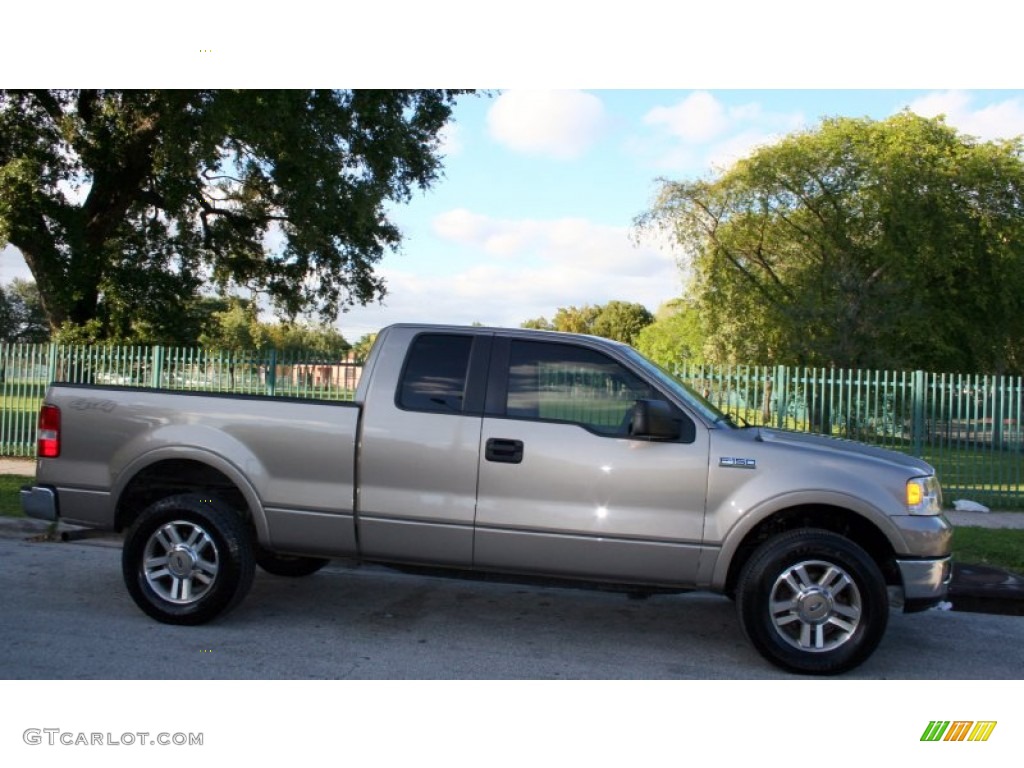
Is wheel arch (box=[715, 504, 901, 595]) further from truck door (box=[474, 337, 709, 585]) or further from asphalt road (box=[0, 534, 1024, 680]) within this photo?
asphalt road (box=[0, 534, 1024, 680])

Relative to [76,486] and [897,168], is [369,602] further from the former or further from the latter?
[897,168]

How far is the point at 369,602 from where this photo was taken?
655 cm

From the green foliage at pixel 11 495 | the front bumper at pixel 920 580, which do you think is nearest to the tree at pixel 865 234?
the green foliage at pixel 11 495

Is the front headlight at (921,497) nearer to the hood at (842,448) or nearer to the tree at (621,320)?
the hood at (842,448)

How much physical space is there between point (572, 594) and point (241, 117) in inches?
512

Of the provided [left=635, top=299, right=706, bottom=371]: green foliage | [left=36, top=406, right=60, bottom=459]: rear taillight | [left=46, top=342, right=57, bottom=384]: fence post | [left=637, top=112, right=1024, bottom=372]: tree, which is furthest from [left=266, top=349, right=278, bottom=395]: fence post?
[left=635, top=299, right=706, bottom=371]: green foliage

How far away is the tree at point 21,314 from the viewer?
57688 mm

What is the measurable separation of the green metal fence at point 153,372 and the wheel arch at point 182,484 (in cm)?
813

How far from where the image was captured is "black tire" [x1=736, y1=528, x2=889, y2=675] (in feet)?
16.4

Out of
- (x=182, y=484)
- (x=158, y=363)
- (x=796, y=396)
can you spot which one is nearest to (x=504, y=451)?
(x=182, y=484)

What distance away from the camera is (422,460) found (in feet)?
17.7

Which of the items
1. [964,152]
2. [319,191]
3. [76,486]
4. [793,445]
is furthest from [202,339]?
[964,152]
